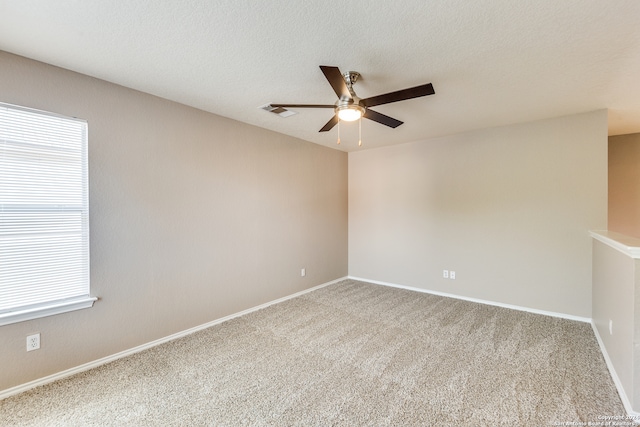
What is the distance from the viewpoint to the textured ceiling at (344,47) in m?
1.62

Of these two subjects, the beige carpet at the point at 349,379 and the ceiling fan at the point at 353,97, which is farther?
the ceiling fan at the point at 353,97

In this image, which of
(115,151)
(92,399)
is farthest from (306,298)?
(115,151)


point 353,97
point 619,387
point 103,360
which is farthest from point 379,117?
point 103,360

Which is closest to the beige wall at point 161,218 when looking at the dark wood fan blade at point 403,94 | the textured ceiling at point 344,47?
the textured ceiling at point 344,47

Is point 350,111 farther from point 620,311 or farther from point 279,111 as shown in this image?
point 620,311

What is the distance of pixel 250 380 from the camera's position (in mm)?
2225

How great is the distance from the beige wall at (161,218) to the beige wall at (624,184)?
4913mm

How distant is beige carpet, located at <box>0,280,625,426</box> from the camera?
6.02 ft

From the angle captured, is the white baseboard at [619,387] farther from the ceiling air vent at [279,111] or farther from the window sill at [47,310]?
the window sill at [47,310]

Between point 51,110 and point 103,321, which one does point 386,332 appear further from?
point 51,110

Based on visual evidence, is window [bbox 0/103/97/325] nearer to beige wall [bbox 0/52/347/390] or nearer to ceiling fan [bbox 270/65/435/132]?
beige wall [bbox 0/52/347/390]

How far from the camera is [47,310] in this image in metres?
2.18

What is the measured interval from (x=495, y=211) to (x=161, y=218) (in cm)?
430

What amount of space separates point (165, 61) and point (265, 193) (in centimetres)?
203
